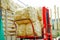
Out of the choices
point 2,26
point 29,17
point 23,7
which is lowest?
point 2,26

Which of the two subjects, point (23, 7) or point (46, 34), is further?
point (23, 7)

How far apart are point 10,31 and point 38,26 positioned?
496mm

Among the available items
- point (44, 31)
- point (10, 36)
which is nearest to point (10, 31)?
point (10, 36)

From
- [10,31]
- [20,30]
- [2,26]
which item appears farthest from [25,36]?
[2,26]

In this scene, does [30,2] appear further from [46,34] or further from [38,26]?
[46,34]

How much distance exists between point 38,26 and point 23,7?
41cm

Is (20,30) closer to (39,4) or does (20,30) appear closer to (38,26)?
(38,26)

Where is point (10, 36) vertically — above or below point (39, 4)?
below

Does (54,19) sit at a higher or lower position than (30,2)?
lower

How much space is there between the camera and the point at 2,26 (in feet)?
8.05

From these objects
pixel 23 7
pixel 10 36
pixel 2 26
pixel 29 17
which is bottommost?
pixel 10 36

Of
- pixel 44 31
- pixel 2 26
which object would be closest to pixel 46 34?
pixel 44 31

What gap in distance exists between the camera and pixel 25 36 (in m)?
2.34

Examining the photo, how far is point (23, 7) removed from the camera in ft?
7.88
